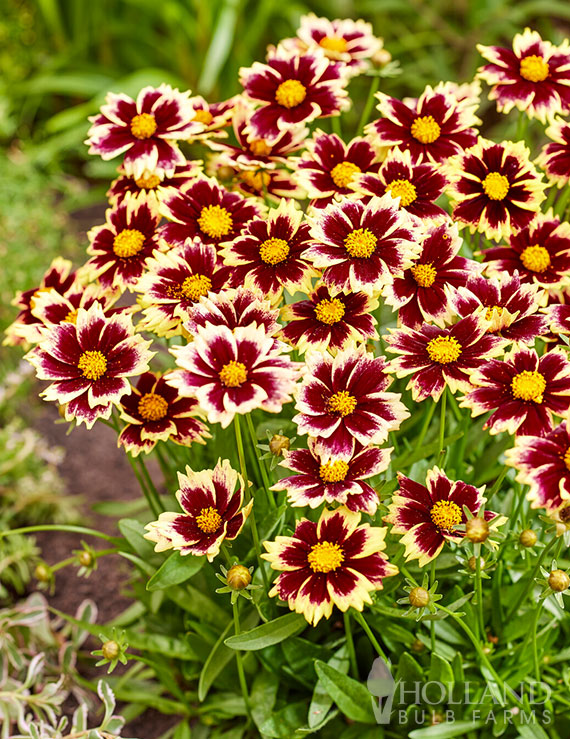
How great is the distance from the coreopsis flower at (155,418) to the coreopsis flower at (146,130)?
0.91 feet

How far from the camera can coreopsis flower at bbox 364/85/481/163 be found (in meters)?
1.04

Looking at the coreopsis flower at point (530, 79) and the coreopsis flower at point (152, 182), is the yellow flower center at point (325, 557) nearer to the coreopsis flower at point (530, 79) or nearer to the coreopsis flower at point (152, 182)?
the coreopsis flower at point (152, 182)

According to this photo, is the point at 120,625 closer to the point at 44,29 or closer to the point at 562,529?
the point at 562,529

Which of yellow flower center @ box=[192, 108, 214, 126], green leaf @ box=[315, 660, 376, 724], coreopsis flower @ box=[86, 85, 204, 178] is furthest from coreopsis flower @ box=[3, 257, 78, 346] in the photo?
green leaf @ box=[315, 660, 376, 724]

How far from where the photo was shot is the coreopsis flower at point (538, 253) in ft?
3.31

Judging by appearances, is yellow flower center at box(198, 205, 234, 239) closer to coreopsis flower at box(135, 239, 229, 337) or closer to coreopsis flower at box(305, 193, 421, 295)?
coreopsis flower at box(135, 239, 229, 337)

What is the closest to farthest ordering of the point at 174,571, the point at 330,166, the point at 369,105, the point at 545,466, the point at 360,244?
the point at 545,466 → the point at 360,244 → the point at 174,571 → the point at 330,166 → the point at 369,105

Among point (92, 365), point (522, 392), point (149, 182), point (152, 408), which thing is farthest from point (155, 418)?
point (522, 392)

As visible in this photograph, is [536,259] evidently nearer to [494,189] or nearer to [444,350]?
[494,189]

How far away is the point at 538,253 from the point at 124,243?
53 centimetres

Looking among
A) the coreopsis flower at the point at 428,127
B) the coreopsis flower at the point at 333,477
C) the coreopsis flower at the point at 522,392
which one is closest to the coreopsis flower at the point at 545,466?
the coreopsis flower at the point at 522,392

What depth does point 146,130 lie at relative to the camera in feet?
3.38

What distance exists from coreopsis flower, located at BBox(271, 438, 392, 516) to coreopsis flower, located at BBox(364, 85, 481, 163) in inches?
16.7

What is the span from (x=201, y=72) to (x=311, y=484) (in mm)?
2546
